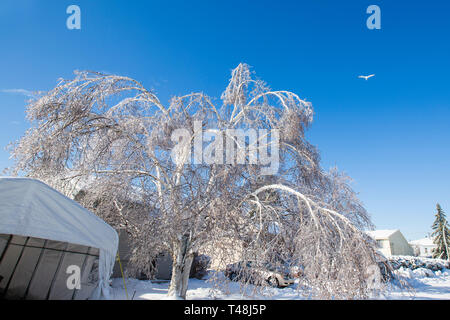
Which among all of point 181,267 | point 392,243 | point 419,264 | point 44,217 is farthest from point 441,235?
point 44,217

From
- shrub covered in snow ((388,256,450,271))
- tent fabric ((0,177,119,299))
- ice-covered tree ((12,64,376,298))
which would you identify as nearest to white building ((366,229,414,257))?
shrub covered in snow ((388,256,450,271))

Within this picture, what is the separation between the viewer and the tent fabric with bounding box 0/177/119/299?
4.12 metres

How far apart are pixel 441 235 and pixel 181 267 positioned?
4267 cm

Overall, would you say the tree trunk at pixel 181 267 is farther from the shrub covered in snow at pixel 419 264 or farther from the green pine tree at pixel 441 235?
the green pine tree at pixel 441 235

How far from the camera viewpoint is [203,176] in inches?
277

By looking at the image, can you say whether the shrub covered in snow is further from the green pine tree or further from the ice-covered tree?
the ice-covered tree

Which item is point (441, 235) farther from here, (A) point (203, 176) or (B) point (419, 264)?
(A) point (203, 176)

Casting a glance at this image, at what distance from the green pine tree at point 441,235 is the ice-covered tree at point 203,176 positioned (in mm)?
38139

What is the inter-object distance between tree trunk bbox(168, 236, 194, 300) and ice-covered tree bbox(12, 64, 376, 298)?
1.4 inches

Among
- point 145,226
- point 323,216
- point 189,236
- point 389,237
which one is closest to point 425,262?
point 389,237
